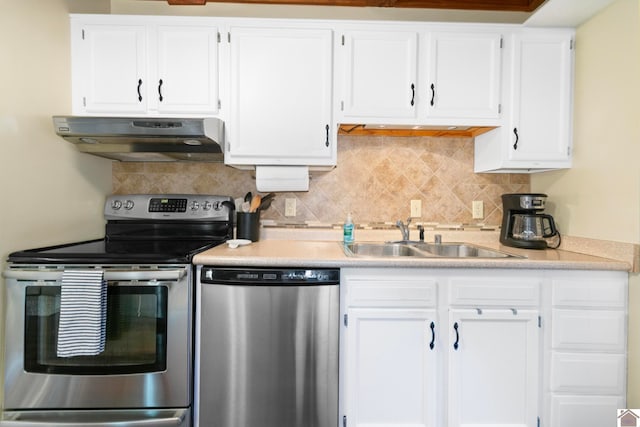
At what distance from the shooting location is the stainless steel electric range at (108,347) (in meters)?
1.45

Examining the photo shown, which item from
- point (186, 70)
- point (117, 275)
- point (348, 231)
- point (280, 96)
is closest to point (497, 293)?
point (348, 231)

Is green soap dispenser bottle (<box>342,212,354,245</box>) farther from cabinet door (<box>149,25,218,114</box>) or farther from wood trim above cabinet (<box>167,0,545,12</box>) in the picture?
wood trim above cabinet (<box>167,0,545,12</box>)

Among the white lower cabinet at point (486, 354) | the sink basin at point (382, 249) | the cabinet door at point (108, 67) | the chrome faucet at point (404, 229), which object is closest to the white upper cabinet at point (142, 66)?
the cabinet door at point (108, 67)

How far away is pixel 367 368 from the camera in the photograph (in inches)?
60.4

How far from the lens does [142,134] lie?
1.67 m

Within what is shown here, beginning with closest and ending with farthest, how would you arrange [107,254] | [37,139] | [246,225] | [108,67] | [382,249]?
[107,254]
[37,139]
[108,67]
[246,225]
[382,249]

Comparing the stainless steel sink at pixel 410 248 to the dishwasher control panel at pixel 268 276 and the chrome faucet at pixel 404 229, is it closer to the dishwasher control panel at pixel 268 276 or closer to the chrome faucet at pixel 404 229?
the chrome faucet at pixel 404 229

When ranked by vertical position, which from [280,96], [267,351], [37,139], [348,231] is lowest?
[267,351]

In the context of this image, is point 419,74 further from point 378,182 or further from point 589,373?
point 589,373

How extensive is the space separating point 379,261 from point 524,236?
0.99 m

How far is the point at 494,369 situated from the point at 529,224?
860mm

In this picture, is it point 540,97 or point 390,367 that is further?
point 540,97

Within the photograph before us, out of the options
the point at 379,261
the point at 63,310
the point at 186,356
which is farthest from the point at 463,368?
the point at 63,310

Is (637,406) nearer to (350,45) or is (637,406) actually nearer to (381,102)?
(381,102)
